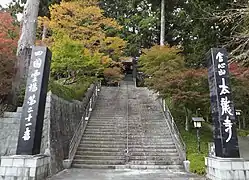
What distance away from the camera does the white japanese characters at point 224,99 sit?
6602 millimetres

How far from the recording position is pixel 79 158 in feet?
34.1

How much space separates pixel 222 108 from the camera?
6758mm

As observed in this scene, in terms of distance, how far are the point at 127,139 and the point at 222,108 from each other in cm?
602

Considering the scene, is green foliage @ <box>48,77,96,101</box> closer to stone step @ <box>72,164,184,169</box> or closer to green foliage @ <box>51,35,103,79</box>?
Answer: green foliage @ <box>51,35,103,79</box>

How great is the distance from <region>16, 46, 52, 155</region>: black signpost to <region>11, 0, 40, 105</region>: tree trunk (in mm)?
3239

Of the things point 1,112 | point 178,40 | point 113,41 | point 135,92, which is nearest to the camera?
point 1,112

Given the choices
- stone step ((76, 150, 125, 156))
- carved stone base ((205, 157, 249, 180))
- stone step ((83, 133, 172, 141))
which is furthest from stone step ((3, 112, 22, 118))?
carved stone base ((205, 157, 249, 180))

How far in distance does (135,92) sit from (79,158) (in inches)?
458

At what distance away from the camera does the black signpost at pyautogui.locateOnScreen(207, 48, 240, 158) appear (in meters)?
6.44

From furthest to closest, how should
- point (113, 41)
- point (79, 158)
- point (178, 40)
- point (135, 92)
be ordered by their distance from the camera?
point (178, 40)
point (135, 92)
point (113, 41)
point (79, 158)

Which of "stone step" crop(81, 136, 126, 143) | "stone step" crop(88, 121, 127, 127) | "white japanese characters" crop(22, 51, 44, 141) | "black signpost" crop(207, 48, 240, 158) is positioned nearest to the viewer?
"black signpost" crop(207, 48, 240, 158)

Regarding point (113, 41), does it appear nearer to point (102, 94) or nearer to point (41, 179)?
point (102, 94)

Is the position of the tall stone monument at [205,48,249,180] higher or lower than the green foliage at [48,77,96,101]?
lower

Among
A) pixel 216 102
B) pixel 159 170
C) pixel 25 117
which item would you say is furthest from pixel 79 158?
pixel 216 102
